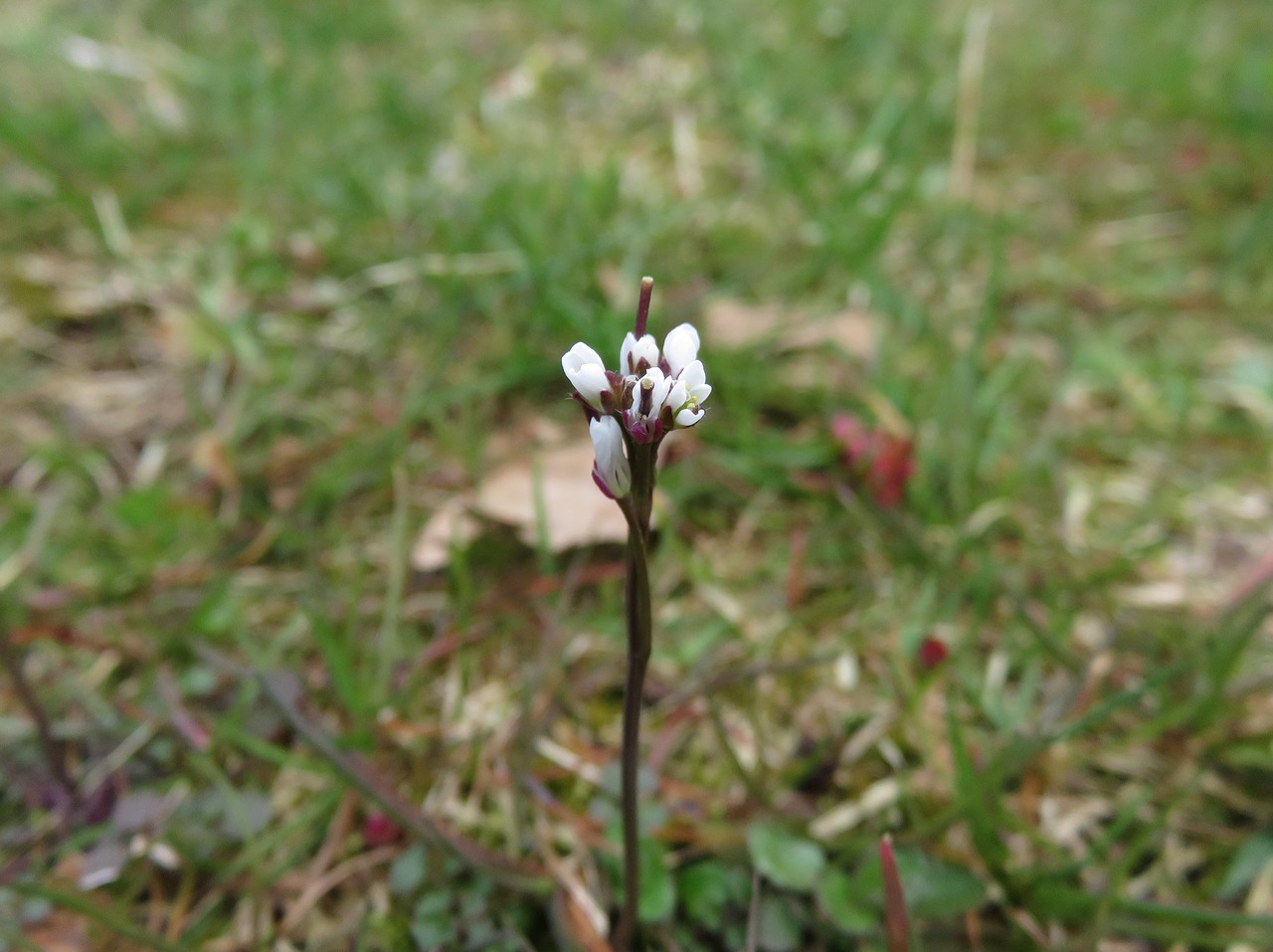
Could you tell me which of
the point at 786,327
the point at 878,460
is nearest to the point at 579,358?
the point at 878,460

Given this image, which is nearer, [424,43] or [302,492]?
[302,492]

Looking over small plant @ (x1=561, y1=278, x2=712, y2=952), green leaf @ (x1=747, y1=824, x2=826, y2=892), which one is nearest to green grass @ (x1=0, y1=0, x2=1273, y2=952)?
green leaf @ (x1=747, y1=824, x2=826, y2=892)

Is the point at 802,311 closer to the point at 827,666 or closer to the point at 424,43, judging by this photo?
the point at 827,666

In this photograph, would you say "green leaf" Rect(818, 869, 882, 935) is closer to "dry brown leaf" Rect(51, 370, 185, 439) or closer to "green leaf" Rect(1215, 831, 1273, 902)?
"green leaf" Rect(1215, 831, 1273, 902)

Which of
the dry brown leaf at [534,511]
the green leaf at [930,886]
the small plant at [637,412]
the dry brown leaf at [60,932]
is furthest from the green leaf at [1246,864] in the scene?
the dry brown leaf at [60,932]

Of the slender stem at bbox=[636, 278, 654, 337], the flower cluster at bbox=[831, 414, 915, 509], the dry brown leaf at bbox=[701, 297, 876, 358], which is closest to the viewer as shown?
the slender stem at bbox=[636, 278, 654, 337]

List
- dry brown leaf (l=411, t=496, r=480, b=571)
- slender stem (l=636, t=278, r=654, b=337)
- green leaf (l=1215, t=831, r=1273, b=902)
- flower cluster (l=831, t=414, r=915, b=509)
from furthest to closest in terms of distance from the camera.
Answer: flower cluster (l=831, t=414, r=915, b=509)
dry brown leaf (l=411, t=496, r=480, b=571)
green leaf (l=1215, t=831, r=1273, b=902)
slender stem (l=636, t=278, r=654, b=337)

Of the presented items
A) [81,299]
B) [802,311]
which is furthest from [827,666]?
[81,299]

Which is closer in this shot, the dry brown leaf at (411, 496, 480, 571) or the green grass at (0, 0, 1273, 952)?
the green grass at (0, 0, 1273, 952)
